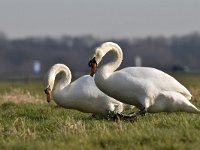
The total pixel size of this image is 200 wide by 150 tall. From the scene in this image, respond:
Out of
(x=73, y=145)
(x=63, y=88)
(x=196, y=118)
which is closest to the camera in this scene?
(x=73, y=145)

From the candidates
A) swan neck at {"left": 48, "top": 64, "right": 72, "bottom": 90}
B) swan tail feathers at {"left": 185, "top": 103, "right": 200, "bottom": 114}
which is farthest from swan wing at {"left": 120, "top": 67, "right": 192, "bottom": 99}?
swan neck at {"left": 48, "top": 64, "right": 72, "bottom": 90}

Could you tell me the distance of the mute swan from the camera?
13.5 metres

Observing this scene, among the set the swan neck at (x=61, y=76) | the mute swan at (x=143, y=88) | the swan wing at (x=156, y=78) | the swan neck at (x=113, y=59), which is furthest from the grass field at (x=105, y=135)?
the swan neck at (x=61, y=76)

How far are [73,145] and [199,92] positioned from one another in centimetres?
1235

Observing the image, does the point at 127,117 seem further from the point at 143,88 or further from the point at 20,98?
the point at 20,98

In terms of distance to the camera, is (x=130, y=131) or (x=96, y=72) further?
(x=96, y=72)

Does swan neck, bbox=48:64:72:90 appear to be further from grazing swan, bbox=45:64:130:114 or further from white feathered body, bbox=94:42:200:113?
white feathered body, bbox=94:42:200:113

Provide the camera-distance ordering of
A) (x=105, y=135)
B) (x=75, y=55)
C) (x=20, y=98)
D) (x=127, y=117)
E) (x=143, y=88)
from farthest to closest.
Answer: (x=75, y=55)
(x=20, y=98)
(x=127, y=117)
(x=143, y=88)
(x=105, y=135)

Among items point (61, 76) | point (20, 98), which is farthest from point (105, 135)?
point (20, 98)

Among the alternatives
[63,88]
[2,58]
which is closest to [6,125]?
[63,88]

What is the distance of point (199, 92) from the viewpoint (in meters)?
21.8

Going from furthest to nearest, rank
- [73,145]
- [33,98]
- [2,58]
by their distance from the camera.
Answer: [2,58] < [33,98] < [73,145]

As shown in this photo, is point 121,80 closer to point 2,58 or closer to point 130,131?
point 130,131

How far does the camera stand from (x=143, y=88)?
1347 cm
